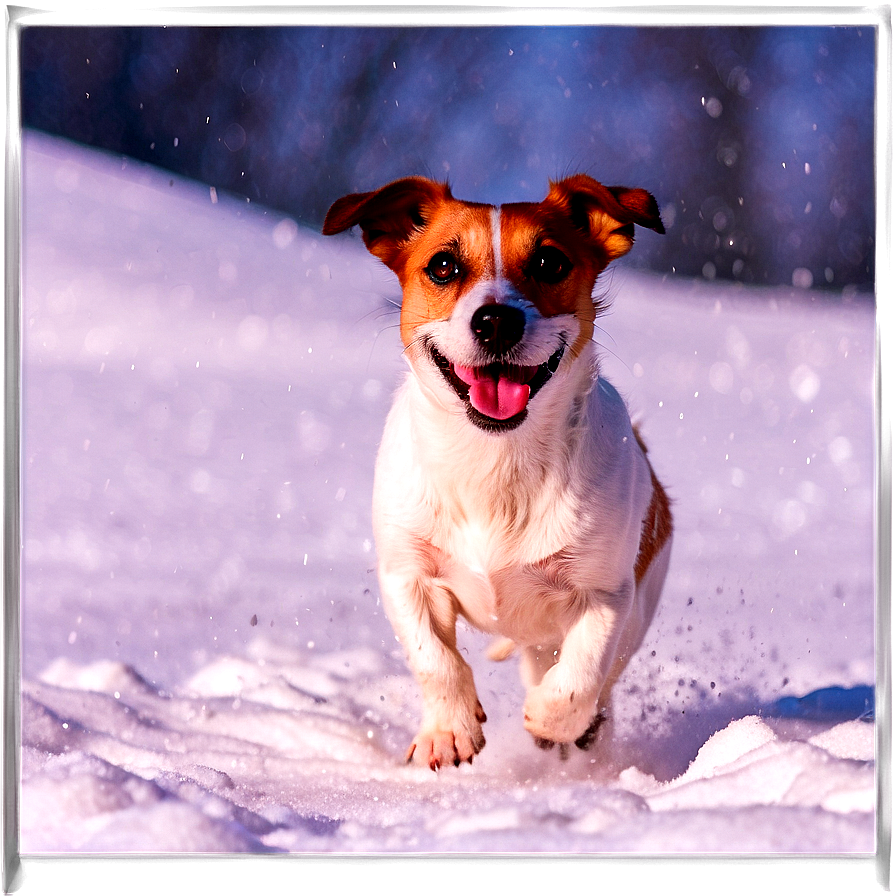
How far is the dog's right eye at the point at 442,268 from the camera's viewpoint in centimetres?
272

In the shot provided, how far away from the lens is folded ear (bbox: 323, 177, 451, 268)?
→ 9.21 feet

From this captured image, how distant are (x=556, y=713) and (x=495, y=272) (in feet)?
3.73

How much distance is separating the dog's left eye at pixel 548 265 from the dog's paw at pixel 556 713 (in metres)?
1.06

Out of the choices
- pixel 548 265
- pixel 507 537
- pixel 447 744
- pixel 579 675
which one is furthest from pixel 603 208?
pixel 447 744

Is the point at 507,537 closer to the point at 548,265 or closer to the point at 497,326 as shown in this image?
the point at 497,326

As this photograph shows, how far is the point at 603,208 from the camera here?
2824mm

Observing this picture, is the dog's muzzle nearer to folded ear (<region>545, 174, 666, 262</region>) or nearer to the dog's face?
the dog's face

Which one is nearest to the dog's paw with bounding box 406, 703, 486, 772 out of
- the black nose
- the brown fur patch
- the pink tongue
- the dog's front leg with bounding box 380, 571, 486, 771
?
the dog's front leg with bounding box 380, 571, 486, 771

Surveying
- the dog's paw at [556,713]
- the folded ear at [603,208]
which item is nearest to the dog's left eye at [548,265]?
the folded ear at [603,208]

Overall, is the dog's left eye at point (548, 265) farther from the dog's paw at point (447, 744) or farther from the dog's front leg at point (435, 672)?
the dog's paw at point (447, 744)

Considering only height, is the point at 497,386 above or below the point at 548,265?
below

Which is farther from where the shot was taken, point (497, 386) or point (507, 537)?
point (507, 537)

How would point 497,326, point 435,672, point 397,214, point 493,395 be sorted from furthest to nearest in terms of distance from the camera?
1. point 397,214
2. point 435,672
3. point 493,395
4. point 497,326

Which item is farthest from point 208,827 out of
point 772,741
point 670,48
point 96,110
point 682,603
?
point 670,48
